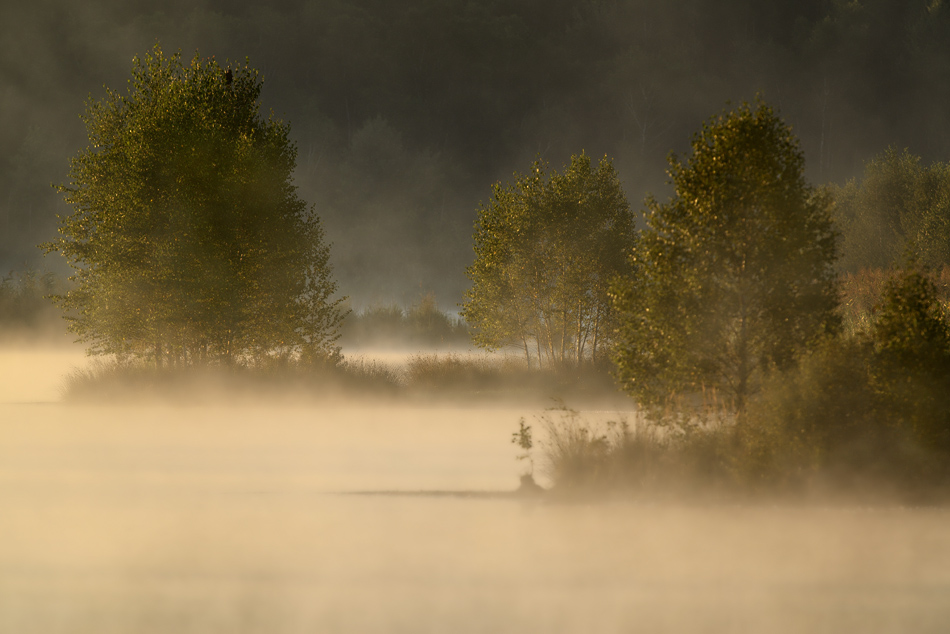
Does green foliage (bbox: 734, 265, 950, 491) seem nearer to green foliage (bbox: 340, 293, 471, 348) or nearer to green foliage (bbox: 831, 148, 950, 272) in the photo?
green foliage (bbox: 340, 293, 471, 348)

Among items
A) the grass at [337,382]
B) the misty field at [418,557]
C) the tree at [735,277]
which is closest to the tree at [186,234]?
the grass at [337,382]

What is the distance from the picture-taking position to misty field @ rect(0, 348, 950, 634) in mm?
8719

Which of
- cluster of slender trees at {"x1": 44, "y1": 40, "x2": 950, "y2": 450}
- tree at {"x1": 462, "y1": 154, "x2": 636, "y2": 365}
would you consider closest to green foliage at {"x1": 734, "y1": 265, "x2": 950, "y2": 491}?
cluster of slender trees at {"x1": 44, "y1": 40, "x2": 950, "y2": 450}

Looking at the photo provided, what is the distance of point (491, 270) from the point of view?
1527 inches

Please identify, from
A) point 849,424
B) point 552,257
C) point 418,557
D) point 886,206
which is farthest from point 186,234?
point 886,206

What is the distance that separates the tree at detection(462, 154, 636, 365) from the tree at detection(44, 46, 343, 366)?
8245 mm

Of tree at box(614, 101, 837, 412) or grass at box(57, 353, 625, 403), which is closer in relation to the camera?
tree at box(614, 101, 837, 412)

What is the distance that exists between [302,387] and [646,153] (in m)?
104

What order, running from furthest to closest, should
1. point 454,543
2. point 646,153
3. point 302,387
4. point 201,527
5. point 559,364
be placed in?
point 646,153 → point 559,364 → point 302,387 → point 201,527 → point 454,543

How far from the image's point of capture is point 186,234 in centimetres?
3069

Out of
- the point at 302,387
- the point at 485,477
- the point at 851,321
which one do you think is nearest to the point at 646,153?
the point at 851,321

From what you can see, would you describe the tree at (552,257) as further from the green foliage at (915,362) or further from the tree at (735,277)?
the green foliage at (915,362)

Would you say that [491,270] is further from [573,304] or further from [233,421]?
[233,421]

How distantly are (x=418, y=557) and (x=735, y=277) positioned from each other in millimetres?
9068
